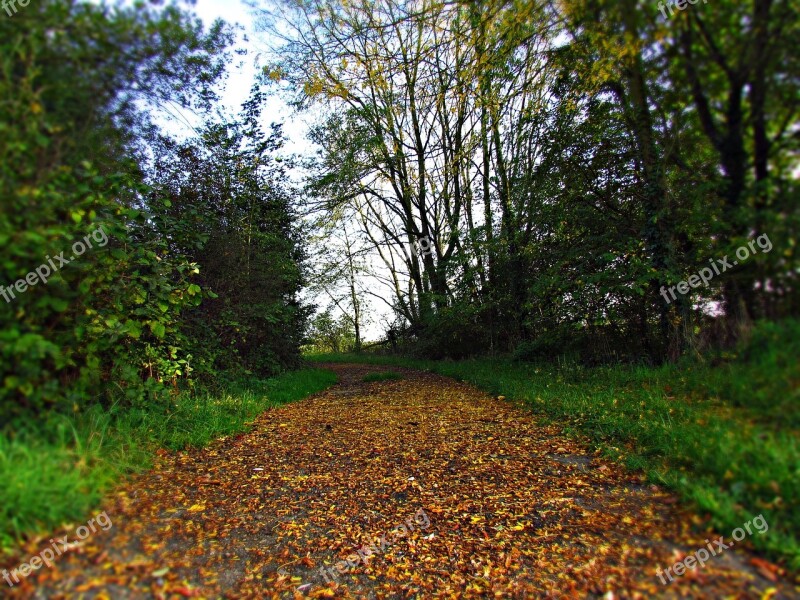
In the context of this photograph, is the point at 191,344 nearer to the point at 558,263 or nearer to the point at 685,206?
the point at 558,263

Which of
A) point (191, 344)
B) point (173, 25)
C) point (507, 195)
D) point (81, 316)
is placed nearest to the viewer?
point (81, 316)

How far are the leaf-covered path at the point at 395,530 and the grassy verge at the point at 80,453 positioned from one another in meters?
0.15

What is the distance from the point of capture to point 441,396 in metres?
7.55

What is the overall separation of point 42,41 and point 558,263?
672 cm

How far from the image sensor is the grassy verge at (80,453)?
6.41 ft

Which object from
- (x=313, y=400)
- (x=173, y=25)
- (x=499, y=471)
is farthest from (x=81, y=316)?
(x=313, y=400)

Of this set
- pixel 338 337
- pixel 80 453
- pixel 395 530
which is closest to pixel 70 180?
pixel 80 453

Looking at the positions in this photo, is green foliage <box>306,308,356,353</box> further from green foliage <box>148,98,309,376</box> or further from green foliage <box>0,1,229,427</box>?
green foliage <box>0,1,229,427</box>

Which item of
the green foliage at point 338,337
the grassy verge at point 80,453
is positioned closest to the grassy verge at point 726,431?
the grassy verge at point 80,453

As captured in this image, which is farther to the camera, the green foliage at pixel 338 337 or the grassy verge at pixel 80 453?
the green foliage at pixel 338 337

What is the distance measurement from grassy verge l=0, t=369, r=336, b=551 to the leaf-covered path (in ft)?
0.50

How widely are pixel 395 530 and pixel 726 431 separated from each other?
224 centimetres

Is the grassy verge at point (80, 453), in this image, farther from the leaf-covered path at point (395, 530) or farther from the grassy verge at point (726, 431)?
the grassy verge at point (726, 431)

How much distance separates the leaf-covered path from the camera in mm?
2055
